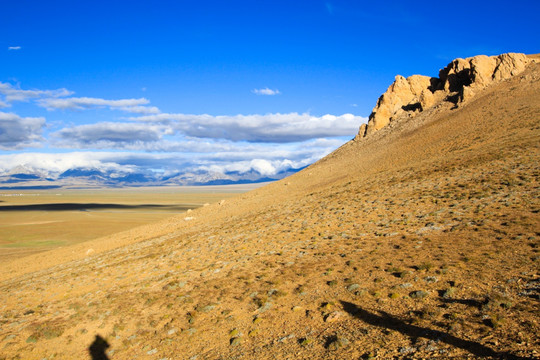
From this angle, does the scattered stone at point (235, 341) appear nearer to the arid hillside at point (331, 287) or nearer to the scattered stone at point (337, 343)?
the arid hillside at point (331, 287)

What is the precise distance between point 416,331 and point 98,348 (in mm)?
8243

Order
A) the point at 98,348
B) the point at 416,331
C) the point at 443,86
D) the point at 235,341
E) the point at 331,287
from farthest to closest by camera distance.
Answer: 1. the point at 443,86
2. the point at 331,287
3. the point at 98,348
4. the point at 235,341
5. the point at 416,331

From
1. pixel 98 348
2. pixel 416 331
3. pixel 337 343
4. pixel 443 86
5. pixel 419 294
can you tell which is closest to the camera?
pixel 416 331

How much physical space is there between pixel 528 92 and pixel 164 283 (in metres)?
46.3

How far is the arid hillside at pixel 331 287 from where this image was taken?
7406 mm

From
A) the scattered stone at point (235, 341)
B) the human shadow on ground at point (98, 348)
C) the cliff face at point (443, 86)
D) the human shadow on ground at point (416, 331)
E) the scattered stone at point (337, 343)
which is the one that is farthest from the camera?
the cliff face at point (443, 86)

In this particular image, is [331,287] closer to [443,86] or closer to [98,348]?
[98,348]

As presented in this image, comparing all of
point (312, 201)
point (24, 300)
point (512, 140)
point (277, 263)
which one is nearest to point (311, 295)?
point (277, 263)

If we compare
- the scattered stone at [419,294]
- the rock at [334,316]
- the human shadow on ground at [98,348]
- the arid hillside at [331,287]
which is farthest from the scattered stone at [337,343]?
the human shadow on ground at [98,348]

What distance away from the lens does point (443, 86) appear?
200 ft

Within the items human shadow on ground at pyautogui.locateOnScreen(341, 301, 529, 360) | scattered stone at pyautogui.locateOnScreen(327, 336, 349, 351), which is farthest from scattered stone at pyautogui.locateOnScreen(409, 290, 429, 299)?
scattered stone at pyautogui.locateOnScreen(327, 336, 349, 351)

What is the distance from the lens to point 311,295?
1007 cm

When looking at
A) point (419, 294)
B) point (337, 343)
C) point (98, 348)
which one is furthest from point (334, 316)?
point (98, 348)

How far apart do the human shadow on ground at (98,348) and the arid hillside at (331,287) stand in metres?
0.05
